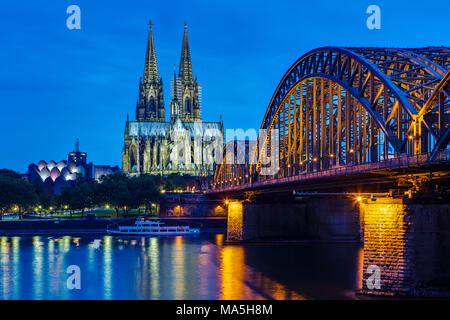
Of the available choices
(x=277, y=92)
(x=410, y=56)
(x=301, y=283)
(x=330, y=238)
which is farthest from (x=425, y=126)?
(x=330, y=238)

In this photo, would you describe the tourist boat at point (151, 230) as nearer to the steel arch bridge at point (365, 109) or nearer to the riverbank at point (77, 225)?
the riverbank at point (77, 225)

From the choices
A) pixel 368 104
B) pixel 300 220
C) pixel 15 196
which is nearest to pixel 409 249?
pixel 368 104

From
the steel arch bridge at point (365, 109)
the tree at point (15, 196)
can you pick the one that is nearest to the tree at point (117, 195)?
the tree at point (15, 196)

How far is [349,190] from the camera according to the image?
202 ft

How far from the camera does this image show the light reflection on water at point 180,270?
49.9m

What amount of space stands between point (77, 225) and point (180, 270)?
5781cm

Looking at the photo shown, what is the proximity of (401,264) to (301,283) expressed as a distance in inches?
560

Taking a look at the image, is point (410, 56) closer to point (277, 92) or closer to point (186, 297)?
point (186, 297)

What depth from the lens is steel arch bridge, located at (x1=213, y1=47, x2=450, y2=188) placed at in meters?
44.1

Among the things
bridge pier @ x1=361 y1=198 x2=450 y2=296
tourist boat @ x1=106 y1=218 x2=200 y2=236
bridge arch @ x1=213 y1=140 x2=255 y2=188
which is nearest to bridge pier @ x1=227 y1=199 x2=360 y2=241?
bridge arch @ x1=213 y1=140 x2=255 y2=188

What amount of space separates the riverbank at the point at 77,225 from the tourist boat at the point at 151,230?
322cm

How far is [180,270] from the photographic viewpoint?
62.7m

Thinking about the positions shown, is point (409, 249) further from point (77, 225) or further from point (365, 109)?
point (77, 225)

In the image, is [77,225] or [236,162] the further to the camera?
[77,225]
